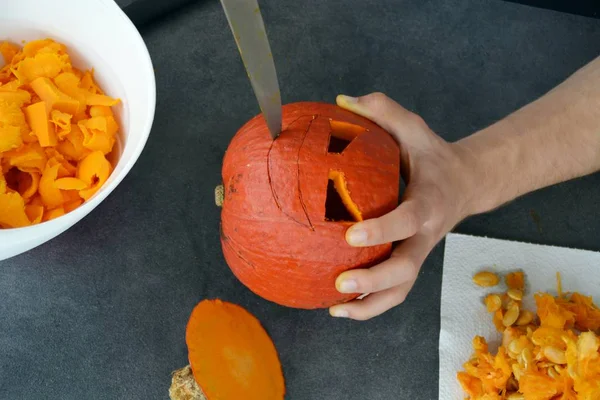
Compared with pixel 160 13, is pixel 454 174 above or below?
below

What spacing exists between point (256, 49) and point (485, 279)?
58 centimetres

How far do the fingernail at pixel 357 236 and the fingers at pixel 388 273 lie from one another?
57 millimetres

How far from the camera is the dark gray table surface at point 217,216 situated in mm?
817

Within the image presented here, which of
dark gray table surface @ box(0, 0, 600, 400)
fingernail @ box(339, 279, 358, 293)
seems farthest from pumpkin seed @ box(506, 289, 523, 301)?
fingernail @ box(339, 279, 358, 293)

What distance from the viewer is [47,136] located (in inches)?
27.9

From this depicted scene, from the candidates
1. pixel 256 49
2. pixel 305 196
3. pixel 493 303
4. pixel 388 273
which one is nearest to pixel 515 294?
pixel 493 303

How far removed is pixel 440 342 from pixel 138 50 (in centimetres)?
62

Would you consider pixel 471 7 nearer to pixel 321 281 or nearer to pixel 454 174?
pixel 454 174

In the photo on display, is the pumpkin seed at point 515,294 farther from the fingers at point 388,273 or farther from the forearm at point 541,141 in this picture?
the fingers at point 388,273

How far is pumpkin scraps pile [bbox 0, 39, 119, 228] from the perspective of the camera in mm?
692

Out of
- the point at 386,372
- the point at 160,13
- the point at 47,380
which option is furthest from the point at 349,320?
the point at 160,13

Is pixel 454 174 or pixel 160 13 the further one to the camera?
pixel 160 13

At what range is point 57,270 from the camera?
84cm

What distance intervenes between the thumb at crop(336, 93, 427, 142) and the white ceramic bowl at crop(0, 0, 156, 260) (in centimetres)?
26
